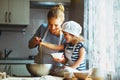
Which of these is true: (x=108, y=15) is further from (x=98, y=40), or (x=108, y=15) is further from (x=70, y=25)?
(x=70, y=25)

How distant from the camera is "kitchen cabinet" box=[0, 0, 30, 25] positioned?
2.83m

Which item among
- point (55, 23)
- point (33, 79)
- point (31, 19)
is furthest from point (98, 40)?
point (33, 79)

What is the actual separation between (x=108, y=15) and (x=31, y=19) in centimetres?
93

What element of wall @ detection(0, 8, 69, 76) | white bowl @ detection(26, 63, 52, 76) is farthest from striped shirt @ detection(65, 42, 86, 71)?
wall @ detection(0, 8, 69, 76)

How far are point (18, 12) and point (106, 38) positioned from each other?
118 centimetres

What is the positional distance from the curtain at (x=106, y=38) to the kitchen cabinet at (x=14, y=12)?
874mm

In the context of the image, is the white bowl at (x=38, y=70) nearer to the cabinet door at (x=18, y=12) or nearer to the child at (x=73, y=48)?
the child at (x=73, y=48)

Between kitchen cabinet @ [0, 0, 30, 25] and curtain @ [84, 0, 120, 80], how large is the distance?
0.87 metres

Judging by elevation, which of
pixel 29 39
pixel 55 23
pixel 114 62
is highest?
pixel 55 23

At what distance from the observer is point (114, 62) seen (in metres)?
2.26

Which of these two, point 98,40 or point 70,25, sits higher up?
point 70,25

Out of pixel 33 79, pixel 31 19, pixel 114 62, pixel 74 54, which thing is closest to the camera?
pixel 33 79

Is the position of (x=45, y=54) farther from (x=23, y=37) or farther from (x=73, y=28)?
(x=23, y=37)

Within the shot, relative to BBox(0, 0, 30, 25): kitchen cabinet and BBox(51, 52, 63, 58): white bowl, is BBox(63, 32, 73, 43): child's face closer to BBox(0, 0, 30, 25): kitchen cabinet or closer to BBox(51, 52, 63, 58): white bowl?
BBox(51, 52, 63, 58): white bowl
